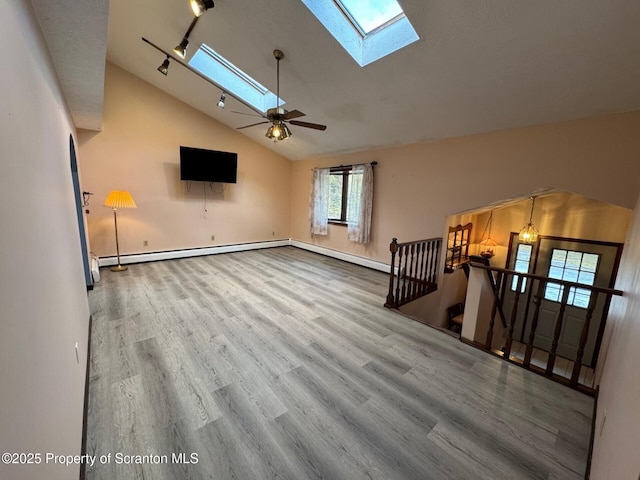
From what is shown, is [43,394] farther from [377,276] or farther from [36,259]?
[377,276]

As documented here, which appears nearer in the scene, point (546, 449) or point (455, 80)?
point (546, 449)

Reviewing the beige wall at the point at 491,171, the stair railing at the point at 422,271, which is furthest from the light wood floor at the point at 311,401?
the beige wall at the point at 491,171

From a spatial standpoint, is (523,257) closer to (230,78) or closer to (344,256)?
(344,256)

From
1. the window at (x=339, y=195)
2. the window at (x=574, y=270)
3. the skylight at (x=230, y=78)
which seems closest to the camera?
the skylight at (x=230, y=78)

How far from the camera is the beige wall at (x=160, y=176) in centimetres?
461

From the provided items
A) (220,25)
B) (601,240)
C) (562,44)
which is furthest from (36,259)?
(601,240)

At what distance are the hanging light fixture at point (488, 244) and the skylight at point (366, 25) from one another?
13.5 ft

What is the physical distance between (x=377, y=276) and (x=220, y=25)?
4302mm

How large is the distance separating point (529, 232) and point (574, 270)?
3.45 feet

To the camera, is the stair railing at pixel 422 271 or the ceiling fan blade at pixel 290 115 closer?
the ceiling fan blade at pixel 290 115

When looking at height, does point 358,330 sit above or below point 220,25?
below

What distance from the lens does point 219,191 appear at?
5.97m

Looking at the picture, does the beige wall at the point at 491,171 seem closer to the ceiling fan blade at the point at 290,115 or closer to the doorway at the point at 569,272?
the doorway at the point at 569,272

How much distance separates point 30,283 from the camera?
101cm
